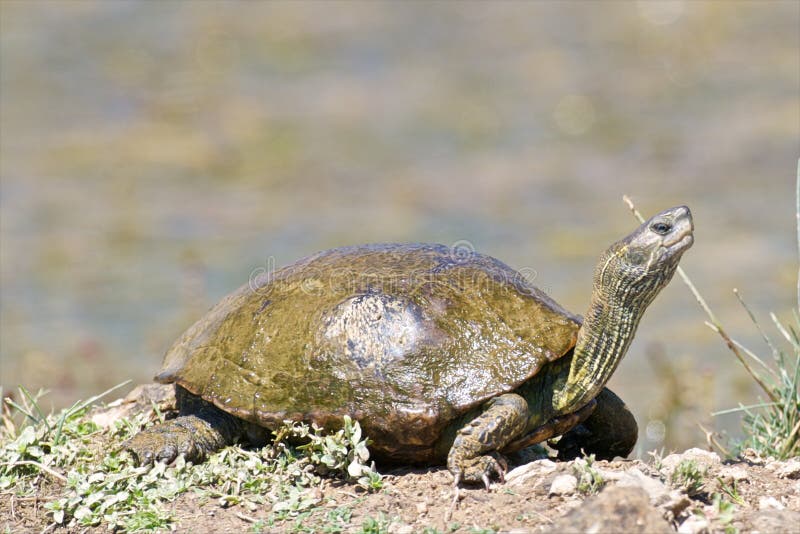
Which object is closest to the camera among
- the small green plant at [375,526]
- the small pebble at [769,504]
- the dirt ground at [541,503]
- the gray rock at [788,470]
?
the dirt ground at [541,503]

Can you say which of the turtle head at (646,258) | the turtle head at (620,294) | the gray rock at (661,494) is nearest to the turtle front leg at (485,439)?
the turtle head at (620,294)

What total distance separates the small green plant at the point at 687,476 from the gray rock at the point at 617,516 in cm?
57

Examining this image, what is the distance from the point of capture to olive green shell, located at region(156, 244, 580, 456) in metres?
4.26

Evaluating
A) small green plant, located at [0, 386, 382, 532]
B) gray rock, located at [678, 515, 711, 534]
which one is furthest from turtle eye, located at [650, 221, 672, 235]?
small green plant, located at [0, 386, 382, 532]

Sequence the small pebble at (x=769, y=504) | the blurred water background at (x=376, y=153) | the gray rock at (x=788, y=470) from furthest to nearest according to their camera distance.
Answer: the blurred water background at (x=376, y=153) < the gray rock at (x=788, y=470) < the small pebble at (x=769, y=504)

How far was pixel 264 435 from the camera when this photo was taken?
471 centimetres

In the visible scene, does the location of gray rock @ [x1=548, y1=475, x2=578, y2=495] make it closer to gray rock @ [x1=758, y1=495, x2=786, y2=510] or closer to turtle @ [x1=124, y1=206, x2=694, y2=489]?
turtle @ [x1=124, y1=206, x2=694, y2=489]

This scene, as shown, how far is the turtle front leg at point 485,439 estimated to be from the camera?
4.14m

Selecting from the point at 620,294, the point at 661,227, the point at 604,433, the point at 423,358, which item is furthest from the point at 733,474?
the point at 423,358

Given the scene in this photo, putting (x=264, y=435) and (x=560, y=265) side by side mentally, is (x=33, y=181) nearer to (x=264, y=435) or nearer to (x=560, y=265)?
(x=560, y=265)

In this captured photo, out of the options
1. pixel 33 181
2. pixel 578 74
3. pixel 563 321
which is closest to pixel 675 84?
pixel 578 74

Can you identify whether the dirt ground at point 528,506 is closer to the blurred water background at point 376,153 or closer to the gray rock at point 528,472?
the gray rock at point 528,472

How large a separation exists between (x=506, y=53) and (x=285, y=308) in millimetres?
13510

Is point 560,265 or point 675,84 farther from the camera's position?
point 675,84
